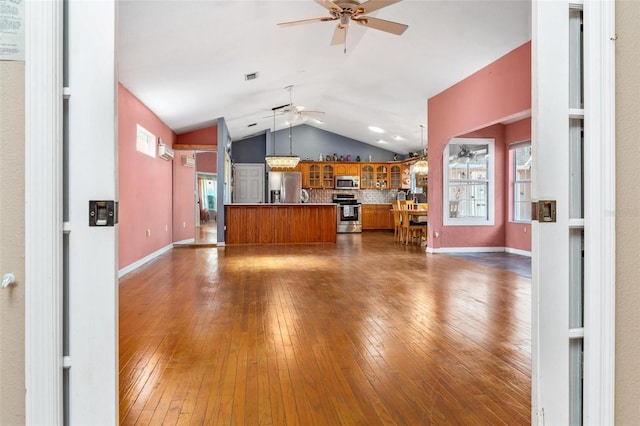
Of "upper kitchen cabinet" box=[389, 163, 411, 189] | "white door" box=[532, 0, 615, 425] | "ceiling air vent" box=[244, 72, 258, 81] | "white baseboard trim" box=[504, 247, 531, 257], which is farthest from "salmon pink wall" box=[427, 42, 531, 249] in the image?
"upper kitchen cabinet" box=[389, 163, 411, 189]

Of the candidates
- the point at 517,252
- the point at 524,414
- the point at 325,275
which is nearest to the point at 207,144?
the point at 325,275

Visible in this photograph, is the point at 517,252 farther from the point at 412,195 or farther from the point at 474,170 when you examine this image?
the point at 412,195

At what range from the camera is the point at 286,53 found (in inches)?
231

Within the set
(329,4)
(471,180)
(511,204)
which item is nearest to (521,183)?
(511,204)

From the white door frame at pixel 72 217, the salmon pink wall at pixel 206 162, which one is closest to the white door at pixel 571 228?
the white door frame at pixel 72 217

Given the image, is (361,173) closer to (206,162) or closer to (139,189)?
(206,162)

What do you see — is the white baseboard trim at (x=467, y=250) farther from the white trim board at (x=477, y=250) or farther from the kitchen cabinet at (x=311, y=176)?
the kitchen cabinet at (x=311, y=176)

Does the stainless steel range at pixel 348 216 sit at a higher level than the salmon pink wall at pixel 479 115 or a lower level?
lower

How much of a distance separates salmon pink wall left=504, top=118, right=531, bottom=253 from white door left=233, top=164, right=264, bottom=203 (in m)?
7.43

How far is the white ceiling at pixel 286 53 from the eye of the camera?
4035 mm

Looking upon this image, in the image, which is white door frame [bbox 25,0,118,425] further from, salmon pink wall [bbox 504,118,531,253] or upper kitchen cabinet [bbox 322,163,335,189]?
upper kitchen cabinet [bbox 322,163,335,189]

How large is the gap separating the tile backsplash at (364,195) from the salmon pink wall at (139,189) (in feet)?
18.7

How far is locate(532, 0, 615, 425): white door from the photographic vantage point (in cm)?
108

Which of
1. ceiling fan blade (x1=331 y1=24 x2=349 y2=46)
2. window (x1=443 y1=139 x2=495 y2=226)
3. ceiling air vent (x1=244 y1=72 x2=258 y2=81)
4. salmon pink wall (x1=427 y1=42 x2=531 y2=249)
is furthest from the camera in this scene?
window (x1=443 y1=139 x2=495 y2=226)
